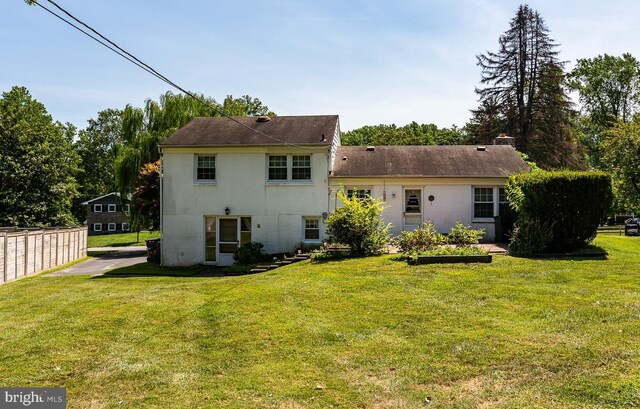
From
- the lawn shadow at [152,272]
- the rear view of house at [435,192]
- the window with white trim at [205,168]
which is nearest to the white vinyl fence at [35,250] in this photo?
the lawn shadow at [152,272]

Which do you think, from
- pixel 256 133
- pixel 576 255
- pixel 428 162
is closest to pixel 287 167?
pixel 256 133

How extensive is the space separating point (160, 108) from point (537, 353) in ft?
106

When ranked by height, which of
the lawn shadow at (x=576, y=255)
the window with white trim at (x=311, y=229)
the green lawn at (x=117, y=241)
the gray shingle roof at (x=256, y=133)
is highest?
the gray shingle roof at (x=256, y=133)

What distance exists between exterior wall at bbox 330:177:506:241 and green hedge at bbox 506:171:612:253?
613 centimetres

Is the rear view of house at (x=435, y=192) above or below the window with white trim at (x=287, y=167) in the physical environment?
below

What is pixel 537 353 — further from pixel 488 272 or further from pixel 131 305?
pixel 131 305

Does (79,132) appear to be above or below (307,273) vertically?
above

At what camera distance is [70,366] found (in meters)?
5.88

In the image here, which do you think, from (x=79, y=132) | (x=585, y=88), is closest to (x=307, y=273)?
(x=585, y=88)

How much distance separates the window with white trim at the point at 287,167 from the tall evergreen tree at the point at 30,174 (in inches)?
1063

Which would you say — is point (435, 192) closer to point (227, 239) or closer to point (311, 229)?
point (311, 229)

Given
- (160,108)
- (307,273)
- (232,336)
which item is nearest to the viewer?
(232,336)

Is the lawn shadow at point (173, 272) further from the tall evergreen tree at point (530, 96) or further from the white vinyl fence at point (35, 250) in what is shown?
the tall evergreen tree at point (530, 96)

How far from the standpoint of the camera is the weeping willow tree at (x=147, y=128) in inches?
1218
